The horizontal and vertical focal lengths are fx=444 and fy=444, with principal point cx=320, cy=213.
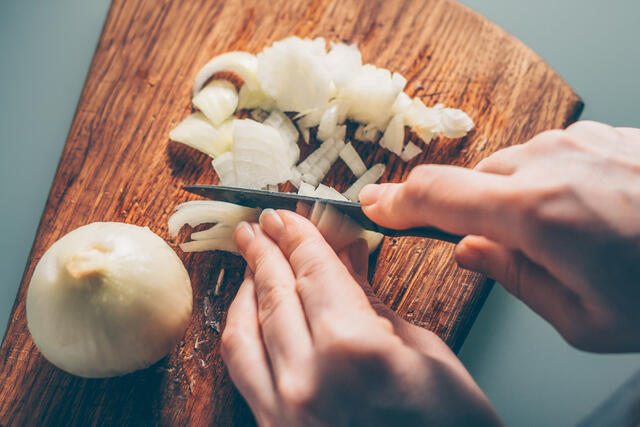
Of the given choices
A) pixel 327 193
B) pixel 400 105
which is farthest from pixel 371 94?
pixel 327 193

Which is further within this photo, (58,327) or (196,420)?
(196,420)

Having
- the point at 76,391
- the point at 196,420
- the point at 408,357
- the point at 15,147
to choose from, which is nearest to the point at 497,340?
the point at 408,357

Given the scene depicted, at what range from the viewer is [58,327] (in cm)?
94

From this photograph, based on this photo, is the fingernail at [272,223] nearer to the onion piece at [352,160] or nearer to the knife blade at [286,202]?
the knife blade at [286,202]

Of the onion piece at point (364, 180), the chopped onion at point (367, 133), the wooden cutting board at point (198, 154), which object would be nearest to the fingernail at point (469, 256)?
the wooden cutting board at point (198, 154)

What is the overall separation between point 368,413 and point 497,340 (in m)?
0.97

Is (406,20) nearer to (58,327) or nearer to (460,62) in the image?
(460,62)

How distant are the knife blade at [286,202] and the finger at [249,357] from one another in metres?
0.24

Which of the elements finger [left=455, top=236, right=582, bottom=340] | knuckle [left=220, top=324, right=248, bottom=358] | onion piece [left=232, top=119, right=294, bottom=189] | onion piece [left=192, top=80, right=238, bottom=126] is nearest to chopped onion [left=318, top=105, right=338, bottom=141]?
onion piece [left=232, top=119, right=294, bottom=189]

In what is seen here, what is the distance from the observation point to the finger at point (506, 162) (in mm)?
831

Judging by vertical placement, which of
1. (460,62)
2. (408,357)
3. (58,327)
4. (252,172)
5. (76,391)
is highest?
(460,62)

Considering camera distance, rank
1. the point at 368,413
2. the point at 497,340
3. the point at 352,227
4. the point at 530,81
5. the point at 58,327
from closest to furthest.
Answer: the point at 368,413, the point at 58,327, the point at 352,227, the point at 530,81, the point at 497,340

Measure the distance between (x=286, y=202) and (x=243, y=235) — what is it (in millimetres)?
133

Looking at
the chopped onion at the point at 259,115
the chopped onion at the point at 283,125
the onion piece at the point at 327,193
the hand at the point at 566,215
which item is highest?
the hand at the point at 566,215
